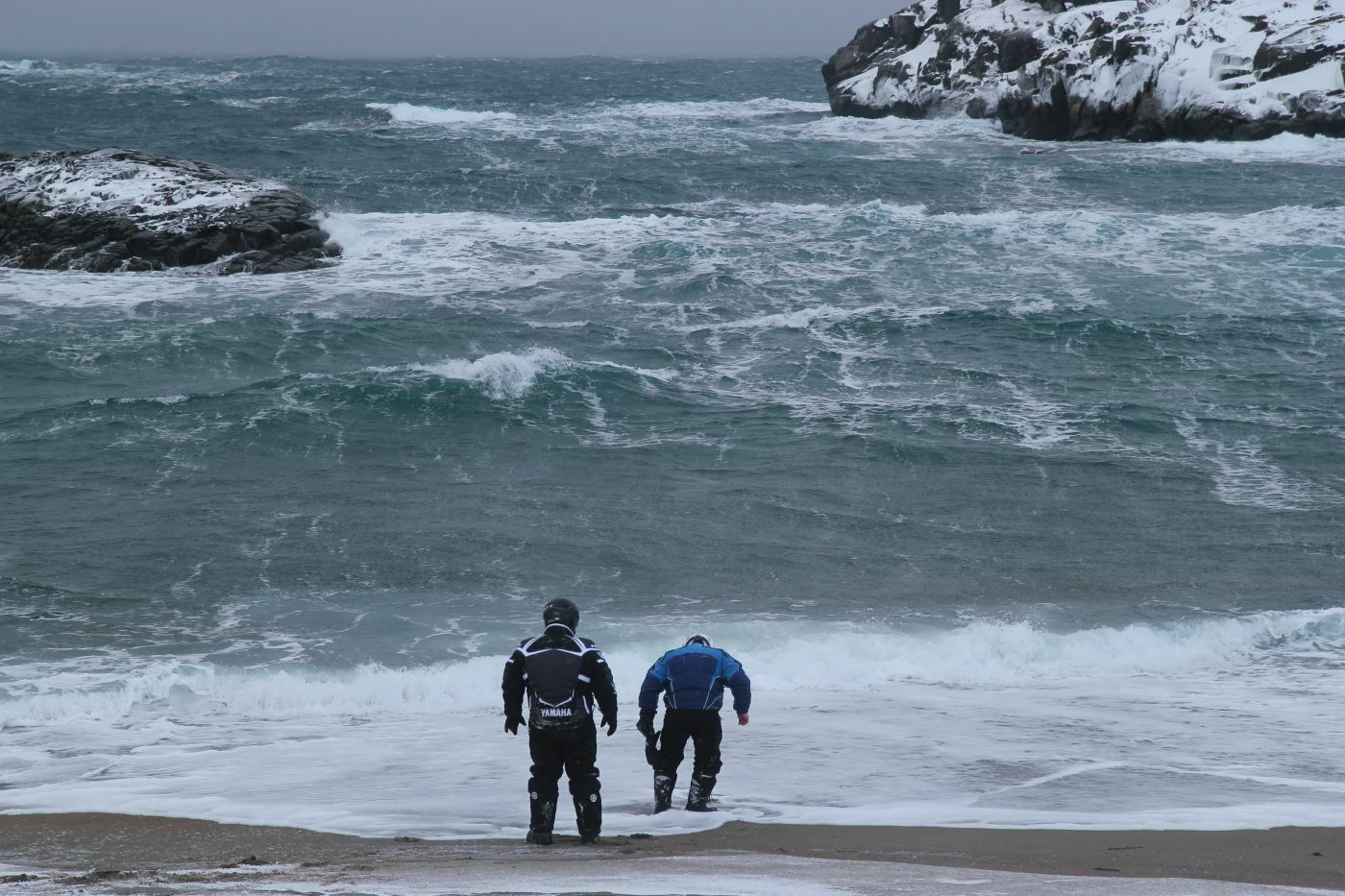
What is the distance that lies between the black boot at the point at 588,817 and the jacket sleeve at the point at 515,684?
603 mm

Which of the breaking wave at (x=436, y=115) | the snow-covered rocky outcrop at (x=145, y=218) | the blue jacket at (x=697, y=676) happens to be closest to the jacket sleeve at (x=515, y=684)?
the blue jacket at (x=697, y=676)

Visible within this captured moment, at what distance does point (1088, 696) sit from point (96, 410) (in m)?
13.8

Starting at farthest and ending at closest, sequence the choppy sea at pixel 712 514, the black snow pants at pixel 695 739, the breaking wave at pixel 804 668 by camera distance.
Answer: the breaking wave at pixel 804 668 → the choppy sea at pixel 712 514 → the black snow pants at pixel 695 739

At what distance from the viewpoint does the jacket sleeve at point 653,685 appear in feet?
25.8

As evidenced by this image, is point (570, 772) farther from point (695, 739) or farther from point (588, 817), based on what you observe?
point (695, 739)

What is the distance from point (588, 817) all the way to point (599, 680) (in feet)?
2.53

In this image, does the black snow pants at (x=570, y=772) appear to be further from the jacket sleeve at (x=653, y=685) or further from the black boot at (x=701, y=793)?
the black boot at (x=701, y=793)

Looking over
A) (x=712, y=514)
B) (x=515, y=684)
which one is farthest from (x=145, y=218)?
(x=515, y=684)

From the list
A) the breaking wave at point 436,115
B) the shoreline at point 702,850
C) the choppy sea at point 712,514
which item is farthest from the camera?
the breaking wave at point 436,115

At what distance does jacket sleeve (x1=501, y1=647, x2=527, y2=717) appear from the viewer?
7258 mm

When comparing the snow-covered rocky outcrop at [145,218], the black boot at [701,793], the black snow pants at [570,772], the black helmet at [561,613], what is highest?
the snow-covered rocky outcrop at [145,218]

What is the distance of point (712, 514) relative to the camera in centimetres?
1516

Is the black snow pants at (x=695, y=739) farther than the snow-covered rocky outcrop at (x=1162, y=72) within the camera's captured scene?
No

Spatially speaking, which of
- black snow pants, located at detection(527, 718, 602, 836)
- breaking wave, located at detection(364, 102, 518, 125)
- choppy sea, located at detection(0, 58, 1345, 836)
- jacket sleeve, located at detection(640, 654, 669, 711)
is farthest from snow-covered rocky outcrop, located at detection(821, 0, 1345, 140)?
black snow pants, located at detection(527, 718, 602, 836)
